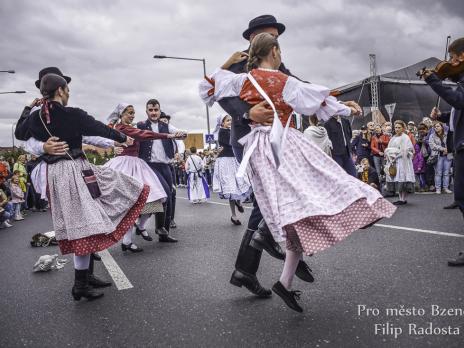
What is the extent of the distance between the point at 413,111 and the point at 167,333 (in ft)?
61.9

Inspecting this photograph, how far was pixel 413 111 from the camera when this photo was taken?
62.2 ft

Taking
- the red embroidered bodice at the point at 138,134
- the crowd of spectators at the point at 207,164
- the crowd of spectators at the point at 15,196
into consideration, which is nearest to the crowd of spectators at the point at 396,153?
the red embroidered bodice at the point at 138,134

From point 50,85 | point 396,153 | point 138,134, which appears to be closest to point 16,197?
point 138,134

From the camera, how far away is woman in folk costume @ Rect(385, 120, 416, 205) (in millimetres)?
9383

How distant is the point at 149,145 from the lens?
19.4 feet

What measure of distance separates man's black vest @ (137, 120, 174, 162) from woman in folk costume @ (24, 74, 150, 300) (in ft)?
7.25

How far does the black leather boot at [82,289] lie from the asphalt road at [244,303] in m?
0.06

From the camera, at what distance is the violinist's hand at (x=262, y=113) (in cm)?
281

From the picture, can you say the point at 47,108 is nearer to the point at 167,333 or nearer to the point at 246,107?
the point at 246,107

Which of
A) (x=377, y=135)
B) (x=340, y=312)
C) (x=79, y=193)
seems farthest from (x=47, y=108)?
(x=377, y=135)

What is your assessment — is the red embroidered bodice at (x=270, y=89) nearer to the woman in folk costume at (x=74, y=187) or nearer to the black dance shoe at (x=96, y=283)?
the woman in folk costume at (x=74, y=187)

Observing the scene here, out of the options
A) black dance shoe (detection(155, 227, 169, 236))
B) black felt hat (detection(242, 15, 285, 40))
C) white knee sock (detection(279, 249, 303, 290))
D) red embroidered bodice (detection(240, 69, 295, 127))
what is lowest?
black dance shoe (detection(155, 227, 169, 236))

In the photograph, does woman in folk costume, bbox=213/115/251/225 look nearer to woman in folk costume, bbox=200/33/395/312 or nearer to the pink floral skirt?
woman in folk costume, bbox=200/33/395/312

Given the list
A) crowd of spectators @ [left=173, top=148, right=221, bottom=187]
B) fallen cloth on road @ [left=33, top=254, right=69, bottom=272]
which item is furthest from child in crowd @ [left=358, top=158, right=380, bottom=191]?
crowd of spectators @ [left=173, top=148, right=221, bottom=187]
